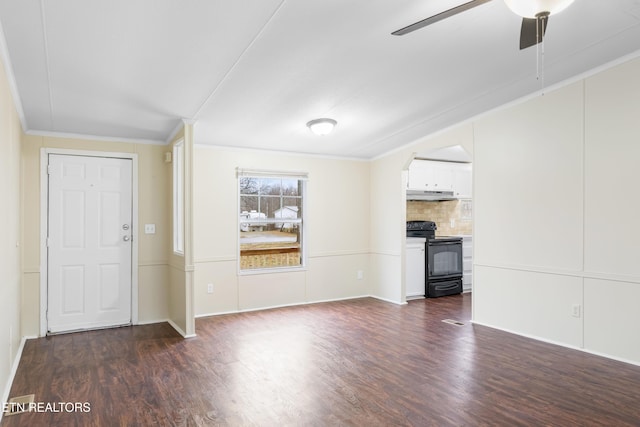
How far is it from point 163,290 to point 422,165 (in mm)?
4313

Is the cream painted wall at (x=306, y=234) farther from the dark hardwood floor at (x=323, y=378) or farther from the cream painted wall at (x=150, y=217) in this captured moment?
the dark hardwood floor at (x=323, y=378)

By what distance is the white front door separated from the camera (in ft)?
14.2

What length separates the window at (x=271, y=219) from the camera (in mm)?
5398

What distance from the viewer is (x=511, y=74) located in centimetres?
354

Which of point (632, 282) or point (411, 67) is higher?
point (411, 67)

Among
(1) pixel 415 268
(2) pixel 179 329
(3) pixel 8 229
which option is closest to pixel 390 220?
(1) pixel 415 268

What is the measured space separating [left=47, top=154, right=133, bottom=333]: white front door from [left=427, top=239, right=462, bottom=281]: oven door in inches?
169

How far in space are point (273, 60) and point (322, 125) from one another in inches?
57.3

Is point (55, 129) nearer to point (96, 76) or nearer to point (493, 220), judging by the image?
point (96, 76)

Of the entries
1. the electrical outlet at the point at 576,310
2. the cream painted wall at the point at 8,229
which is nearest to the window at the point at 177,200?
the cream painted wall at the point at 8,229

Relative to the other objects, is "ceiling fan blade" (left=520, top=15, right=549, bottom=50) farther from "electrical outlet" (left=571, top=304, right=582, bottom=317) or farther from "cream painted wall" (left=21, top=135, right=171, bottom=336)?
"cream painted wall" (left=21, top=135, right=171, bottom=336)

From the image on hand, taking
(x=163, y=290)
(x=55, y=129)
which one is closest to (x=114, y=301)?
(x=163, y=290)

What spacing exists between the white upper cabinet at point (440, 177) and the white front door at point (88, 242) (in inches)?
164

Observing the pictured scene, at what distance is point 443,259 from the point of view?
638 centimetres
